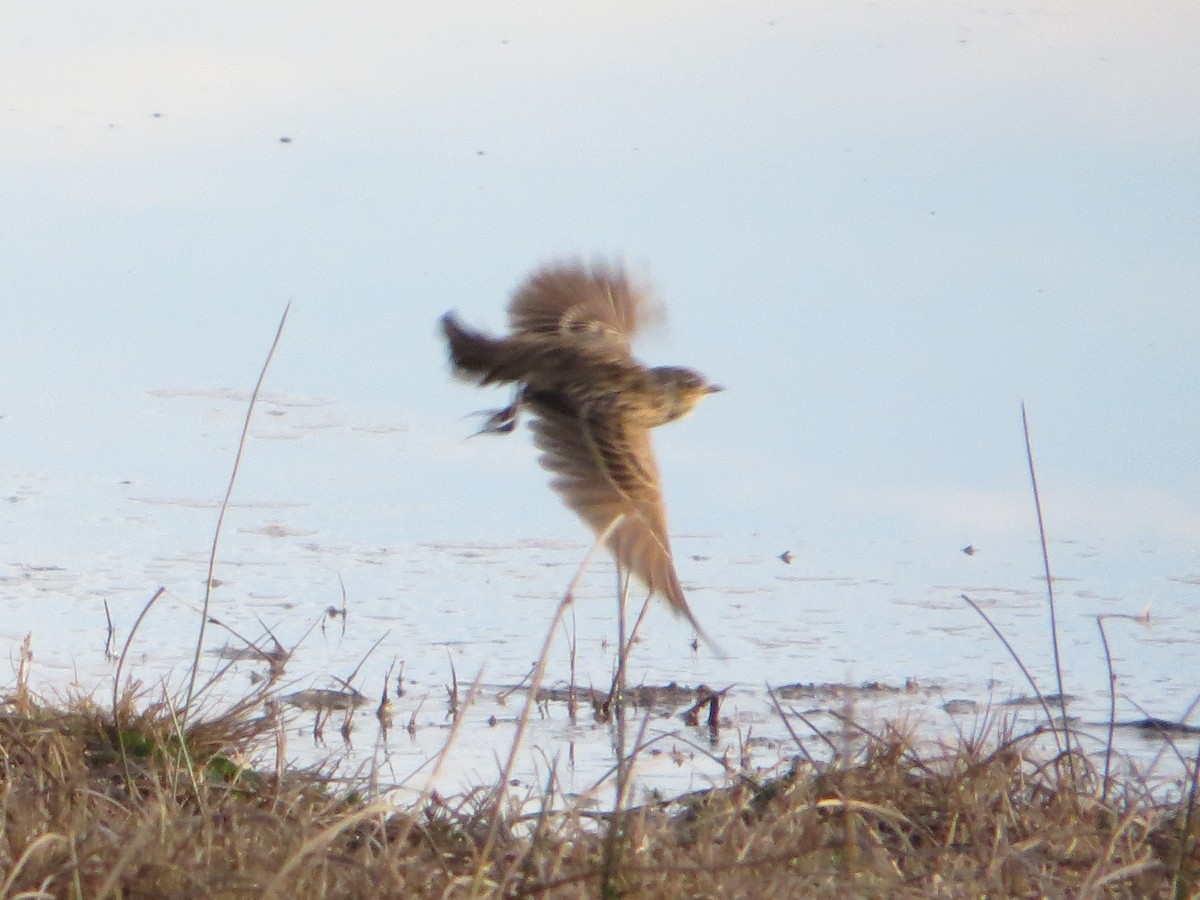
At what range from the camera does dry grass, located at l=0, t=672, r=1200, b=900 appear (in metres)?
2.45

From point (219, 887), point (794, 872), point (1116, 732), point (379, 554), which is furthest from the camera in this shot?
point (379, 554)

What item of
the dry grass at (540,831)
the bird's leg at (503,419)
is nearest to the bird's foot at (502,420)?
the bird's leg at (503,419)

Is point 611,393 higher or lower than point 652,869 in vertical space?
higher

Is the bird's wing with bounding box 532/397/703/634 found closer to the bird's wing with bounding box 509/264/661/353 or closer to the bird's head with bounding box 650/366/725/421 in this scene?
the bird's head with bounding box 650/366/725/421

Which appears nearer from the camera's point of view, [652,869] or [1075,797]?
[652,869]

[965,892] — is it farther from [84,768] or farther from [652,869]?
[84,768]

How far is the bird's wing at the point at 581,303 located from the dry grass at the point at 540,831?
2.10m

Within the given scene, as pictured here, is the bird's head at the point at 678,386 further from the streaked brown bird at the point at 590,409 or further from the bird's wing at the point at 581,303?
the bird's wing at the point at 581,303

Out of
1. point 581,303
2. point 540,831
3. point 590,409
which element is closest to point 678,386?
point 590,409

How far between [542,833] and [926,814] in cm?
96

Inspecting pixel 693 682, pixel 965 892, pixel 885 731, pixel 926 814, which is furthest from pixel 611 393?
pixel 965 892

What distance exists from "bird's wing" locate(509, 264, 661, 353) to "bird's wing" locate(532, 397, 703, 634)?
76 cm

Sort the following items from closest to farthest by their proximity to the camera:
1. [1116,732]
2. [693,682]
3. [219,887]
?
[219,887]
[1116,732]
[693,682]

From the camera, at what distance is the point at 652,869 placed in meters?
2.40
